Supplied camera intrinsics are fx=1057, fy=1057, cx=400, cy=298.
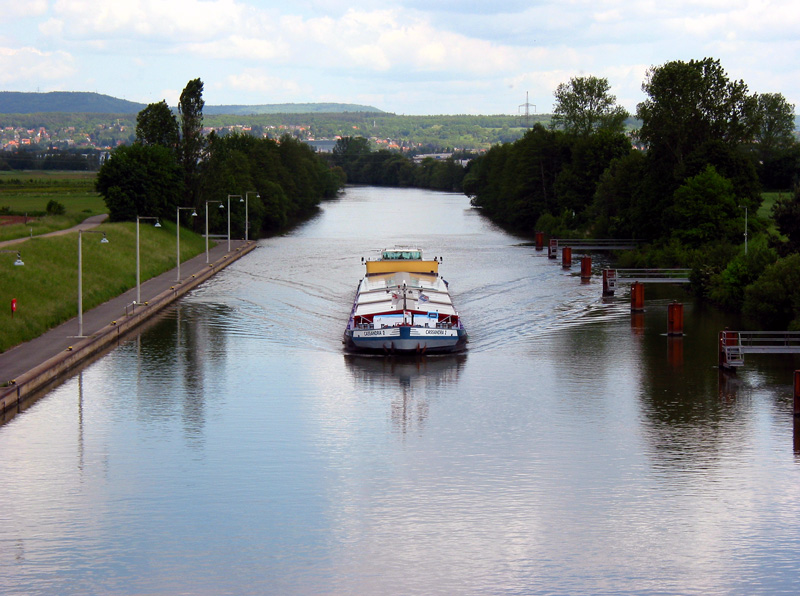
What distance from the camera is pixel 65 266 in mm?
57469

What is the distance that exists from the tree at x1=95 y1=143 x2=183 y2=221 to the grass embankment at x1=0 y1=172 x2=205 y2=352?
1601 mm

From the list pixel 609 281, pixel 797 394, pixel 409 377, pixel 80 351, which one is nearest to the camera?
pixel 797 394

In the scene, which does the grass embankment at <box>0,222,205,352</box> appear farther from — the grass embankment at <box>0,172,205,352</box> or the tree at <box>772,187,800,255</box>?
the tree at <box>772,187,800,255</box>

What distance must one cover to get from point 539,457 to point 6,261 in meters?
33.5

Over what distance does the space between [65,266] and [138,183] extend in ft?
87.2

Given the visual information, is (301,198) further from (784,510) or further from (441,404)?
(784,510)

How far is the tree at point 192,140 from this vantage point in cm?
8969

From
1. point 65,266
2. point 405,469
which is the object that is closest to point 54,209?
point 65,266

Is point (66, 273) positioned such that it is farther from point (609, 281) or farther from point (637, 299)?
point (609, 281)

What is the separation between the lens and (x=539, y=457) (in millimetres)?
27984

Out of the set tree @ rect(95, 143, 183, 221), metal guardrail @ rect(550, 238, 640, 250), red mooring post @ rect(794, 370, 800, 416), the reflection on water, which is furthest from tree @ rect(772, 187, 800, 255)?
tree @ rect(95, 143, 183, 221)

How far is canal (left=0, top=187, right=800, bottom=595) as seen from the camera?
2075 cm

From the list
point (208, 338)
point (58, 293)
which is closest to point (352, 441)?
point (208, 338)

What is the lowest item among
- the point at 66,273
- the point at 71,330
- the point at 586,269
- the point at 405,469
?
the point at 405,469
